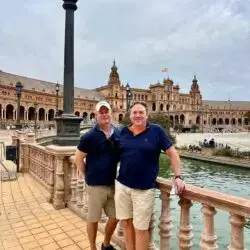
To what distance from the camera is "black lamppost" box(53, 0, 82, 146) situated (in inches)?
312

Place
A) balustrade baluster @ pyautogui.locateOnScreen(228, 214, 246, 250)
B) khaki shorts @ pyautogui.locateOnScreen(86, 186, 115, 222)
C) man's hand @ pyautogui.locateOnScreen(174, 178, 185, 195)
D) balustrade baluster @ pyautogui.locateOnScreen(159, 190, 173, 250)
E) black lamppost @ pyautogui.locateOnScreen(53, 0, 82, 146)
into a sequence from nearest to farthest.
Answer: balustrade baluster @ pyautogui.locateOnScreen(228, 214, 246, 250), man's hand @ pyautogui.locateOnScreen(174, 178, 185, 195), balustrade baluster @ pyautogui.locateOnScreen(159, 190, 173, 250), khaki shorts @ pyautogui.locateOnScreen(86, 186, 115, 222), black lamppost @ pyautogui.locateOnScreen(53, 0, 82, 146)

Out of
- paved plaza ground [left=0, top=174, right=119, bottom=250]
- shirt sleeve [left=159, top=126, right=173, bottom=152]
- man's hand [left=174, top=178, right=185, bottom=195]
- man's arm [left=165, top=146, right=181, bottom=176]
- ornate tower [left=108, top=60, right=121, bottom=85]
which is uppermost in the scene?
ornate tower [left=108, top=60, right=121, bottom=85]

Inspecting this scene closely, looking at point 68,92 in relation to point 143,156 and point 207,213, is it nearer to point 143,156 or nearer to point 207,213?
point 143,156

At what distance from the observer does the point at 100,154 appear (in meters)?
3.84

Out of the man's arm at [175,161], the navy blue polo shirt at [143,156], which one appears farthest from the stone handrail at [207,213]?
the navy blue polo shirt at [143,156]

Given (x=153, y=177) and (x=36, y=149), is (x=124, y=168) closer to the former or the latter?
(x=153, y=177)

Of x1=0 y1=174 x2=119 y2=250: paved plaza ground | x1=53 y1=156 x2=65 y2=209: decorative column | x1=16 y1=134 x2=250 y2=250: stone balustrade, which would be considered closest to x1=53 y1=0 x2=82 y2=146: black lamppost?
x1=16 y1=134 x2=250 y2=250: stone balustrade

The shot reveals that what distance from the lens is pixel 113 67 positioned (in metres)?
131

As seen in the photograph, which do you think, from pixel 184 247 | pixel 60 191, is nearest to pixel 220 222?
pixel 60 191

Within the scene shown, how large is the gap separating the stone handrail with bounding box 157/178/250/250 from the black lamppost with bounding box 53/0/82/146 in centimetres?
480

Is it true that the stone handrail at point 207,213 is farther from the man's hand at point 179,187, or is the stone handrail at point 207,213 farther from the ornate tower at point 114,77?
the ornate tower at point 114,77

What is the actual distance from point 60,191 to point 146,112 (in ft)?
13.1

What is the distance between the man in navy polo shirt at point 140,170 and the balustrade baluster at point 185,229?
21 cm

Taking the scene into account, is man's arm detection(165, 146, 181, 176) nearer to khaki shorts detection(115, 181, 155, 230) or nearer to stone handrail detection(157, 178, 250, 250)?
stone handrail detection(157, 178, 250, 250)
